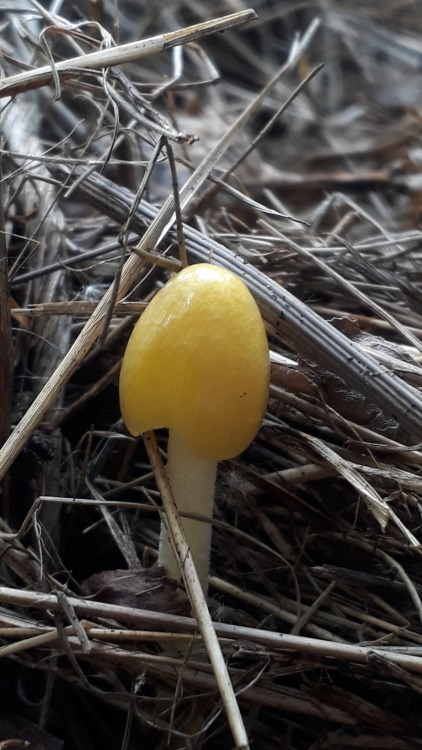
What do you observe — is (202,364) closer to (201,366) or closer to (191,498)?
(201,366)

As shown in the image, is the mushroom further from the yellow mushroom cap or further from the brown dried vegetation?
the brown dried vegetation

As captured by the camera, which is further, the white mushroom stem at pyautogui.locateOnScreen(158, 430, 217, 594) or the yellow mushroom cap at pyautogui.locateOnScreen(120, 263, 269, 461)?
the white mushroom stem at pyautogui.locateOnScreen(158, 430, 217, 594)

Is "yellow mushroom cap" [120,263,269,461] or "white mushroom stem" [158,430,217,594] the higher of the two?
"yellow mushroom cap" [120,263,269,461]

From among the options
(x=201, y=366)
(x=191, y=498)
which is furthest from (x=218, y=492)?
(x=201, y=366)

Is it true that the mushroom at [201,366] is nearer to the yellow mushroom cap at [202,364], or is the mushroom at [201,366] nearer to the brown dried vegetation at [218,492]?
the yellow mushroom cap at [202,364]

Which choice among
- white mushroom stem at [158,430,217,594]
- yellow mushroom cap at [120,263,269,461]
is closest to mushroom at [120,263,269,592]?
yellow mushroom cap at [120,263,269,461]

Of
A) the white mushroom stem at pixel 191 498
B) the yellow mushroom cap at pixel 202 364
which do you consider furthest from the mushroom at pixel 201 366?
the white mushroom stem at pixel 191 498
